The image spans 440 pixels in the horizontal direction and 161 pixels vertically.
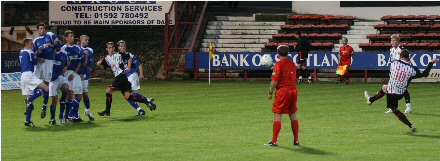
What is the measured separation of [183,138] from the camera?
61.1 feet

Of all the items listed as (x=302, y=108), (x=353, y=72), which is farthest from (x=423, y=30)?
(x=302, y=108)

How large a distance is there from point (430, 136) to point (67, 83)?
782 centimetres

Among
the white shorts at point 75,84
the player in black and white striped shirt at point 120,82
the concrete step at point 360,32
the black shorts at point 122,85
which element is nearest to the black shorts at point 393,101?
the player in black and white striped shirt at point 120,82

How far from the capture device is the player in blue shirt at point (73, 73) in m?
21.9

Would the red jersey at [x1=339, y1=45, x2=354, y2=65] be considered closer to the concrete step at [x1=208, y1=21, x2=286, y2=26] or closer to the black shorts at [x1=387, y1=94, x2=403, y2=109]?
the concrete step at [x1=208, y1=21, x2=286, y2=26]

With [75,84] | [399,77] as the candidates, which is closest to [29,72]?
[75,84]

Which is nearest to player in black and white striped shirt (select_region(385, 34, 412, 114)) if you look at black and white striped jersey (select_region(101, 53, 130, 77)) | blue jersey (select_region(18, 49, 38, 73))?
black and white striped jersey (select_region(101, 53, 130, 77))

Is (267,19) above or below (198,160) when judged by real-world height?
above

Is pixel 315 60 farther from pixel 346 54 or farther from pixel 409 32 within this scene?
pixel 409 32

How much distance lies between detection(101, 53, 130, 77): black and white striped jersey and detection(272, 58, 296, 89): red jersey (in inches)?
291

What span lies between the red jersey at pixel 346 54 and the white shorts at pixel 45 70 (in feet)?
58.1

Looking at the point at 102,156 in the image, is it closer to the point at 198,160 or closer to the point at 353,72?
the point at 198,160

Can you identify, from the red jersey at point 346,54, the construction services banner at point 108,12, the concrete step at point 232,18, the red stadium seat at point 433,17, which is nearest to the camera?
the red jersey at point 346,54

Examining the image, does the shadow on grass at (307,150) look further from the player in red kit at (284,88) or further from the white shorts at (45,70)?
the white shorts at (45,70)
